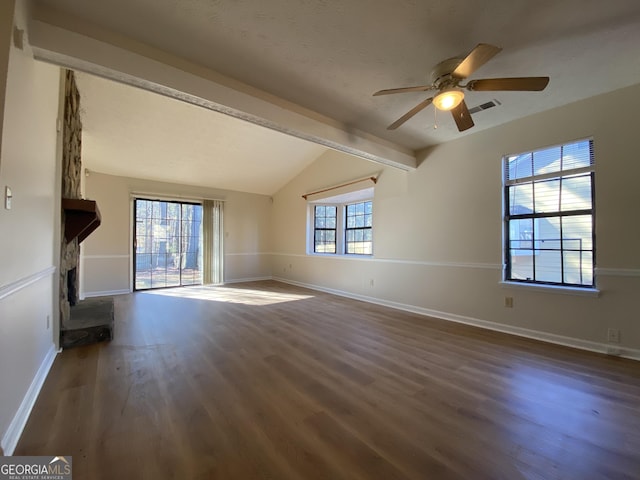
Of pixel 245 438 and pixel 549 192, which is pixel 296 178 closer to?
pixel 549 192

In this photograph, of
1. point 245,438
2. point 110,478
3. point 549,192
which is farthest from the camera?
point 549,192

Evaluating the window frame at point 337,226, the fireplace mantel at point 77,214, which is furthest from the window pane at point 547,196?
the fireplace mantel at point 77,214

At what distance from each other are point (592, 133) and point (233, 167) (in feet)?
18.8

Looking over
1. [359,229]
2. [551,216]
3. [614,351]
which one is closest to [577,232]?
[551,216]

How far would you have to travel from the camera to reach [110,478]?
125cm

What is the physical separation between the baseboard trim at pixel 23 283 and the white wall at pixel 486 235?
4.27 metres

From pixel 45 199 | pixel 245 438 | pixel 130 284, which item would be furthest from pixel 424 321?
pixel 130 284

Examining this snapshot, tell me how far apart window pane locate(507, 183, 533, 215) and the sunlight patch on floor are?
3.69 meters

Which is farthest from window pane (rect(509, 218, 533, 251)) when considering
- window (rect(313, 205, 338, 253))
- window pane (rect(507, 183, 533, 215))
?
window (rect(313, 205, 338, 253))

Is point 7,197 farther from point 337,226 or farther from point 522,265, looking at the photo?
point 337,226

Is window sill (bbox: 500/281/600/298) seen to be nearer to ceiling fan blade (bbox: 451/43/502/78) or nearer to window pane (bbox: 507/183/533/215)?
window pane (bbox: 507/183/533/215)

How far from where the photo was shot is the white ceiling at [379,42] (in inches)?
68.8

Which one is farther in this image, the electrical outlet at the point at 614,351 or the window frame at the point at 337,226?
the window frame at the point at 337,226

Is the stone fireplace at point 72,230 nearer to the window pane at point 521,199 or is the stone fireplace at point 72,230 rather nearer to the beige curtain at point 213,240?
the beige curtain at point 213,240
